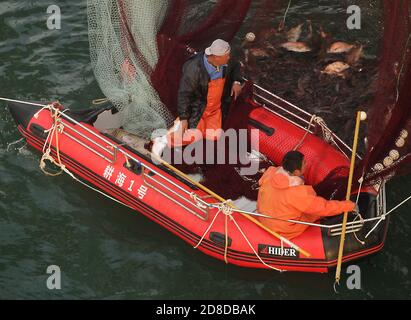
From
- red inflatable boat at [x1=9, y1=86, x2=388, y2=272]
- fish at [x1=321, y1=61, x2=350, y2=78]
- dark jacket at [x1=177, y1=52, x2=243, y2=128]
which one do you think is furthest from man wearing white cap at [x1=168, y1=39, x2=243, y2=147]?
fish at [x1=321, y1=61, x2=350, y2=78]

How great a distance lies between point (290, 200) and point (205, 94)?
2.02 metres

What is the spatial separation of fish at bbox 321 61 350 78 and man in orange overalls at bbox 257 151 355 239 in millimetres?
3979

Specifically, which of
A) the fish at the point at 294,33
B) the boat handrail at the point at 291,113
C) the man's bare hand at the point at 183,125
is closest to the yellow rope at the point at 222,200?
Result: the man's bare hand at the point at 183,125

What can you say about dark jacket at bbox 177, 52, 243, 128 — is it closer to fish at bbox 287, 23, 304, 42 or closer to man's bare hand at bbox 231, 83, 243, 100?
man's bare hand at bbox 231, 83, 243, 100

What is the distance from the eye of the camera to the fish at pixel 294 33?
12.5 m

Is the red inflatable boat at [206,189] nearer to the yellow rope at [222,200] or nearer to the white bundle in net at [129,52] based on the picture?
the yellow rope at [222,200]

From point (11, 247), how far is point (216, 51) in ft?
12.5

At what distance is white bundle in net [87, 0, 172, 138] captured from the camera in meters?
9.23

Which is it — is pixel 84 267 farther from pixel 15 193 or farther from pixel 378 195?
pixel 378 195

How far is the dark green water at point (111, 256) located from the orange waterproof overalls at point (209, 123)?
128cm

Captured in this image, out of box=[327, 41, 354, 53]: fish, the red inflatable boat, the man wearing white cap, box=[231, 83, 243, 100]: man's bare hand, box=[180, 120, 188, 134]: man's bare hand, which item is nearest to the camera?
the red inflatable boat

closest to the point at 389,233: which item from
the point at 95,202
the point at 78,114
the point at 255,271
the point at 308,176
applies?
the point at 308,176

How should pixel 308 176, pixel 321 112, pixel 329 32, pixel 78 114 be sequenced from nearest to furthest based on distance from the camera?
pixel 308 176
pixel 78 114
pixel 321 112
pixel 329 32

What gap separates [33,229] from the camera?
9.29 meters
